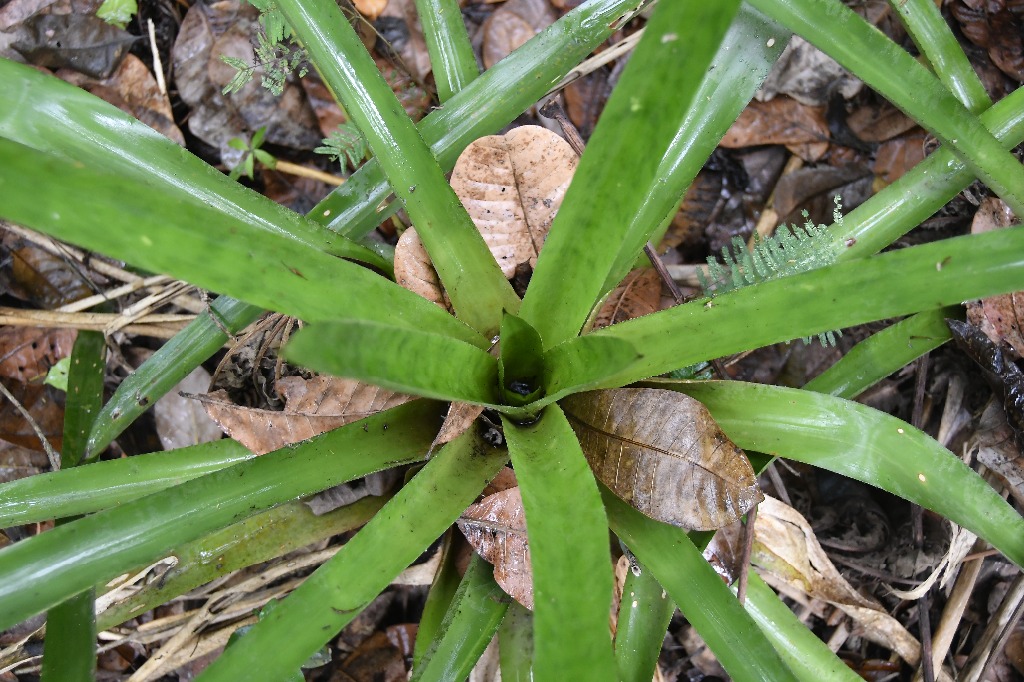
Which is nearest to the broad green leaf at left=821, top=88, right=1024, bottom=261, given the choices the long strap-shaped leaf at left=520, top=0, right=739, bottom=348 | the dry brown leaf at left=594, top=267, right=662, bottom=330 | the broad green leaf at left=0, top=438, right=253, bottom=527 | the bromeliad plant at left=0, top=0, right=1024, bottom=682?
the bromeliad plant at left=0, top=0, right=1024, bottom=682

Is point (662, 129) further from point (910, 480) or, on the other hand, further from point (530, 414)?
A: point (910, 480)

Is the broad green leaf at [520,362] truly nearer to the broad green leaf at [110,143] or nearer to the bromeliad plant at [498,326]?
the bromeliad plant at [498,326]

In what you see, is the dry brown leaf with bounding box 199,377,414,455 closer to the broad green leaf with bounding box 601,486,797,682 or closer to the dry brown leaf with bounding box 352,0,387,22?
the broad green leaf with bounding box 601,486,797,682

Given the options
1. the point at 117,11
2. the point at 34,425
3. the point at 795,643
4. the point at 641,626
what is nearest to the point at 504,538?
the point at 641,626

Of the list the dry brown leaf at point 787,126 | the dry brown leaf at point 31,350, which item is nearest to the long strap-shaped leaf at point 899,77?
the dry brown leaf at point 787,126

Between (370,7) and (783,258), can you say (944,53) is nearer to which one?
(783,258)

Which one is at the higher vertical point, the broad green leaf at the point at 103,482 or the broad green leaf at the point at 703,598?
the broad green leaf at the point at 103,482
